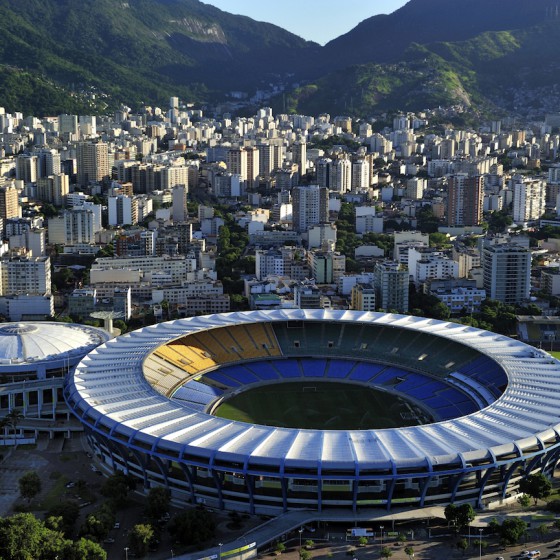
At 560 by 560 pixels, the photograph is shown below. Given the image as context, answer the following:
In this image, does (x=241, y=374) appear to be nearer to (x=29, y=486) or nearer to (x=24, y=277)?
(x=29, y=486)

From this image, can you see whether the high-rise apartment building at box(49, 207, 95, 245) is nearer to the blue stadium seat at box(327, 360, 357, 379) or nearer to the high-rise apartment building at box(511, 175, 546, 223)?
the blue stadium seat at box(327, 360, 357, 379)

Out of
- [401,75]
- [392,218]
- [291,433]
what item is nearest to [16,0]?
[401,75]

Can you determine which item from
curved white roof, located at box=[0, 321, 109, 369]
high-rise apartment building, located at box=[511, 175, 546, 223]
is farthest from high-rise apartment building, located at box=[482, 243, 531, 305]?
high-rise apartment building, located at box=[511, 175, 546, 223]

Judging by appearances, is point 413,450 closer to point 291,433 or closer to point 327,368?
point 291,433

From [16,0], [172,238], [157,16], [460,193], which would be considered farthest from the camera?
[157,16]

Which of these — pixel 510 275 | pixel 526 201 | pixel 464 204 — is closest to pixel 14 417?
pixel 510 275
